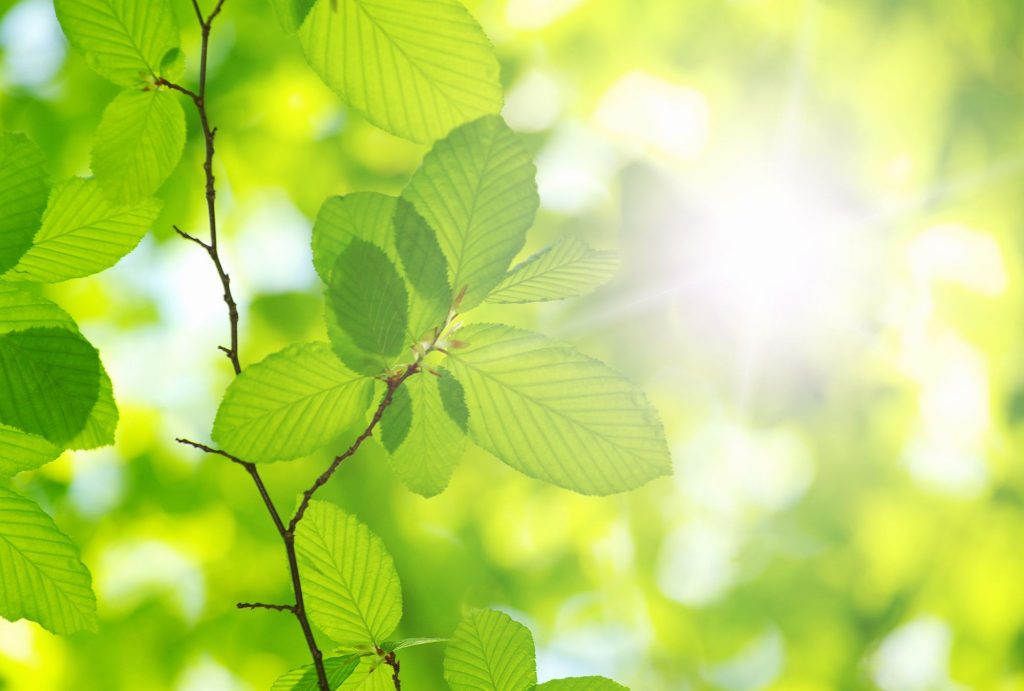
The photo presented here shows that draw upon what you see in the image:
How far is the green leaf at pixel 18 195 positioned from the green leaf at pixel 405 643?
0.21 metres

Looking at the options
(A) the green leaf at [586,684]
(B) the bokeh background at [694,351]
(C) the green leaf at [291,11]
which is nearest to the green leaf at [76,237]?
(C) the green leaf at [291,11]

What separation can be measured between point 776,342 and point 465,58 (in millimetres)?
2487

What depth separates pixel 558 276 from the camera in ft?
0.90

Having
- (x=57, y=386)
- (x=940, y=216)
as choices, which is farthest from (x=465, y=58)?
(x=940, y=216)

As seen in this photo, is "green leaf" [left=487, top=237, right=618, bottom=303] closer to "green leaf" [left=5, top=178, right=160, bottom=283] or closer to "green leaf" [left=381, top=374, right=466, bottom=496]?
"green leaf" [left=381, top=374, right=466, bottom=496]

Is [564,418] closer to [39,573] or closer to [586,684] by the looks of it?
[586,684]

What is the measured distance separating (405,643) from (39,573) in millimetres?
149

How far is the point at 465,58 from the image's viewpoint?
251 millimetres

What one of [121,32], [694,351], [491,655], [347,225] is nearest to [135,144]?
[121,32]

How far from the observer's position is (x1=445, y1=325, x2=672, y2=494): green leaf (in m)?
0.24

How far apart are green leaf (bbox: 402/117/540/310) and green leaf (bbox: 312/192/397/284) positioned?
10 millimetres

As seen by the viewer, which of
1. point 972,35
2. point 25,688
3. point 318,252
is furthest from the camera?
point 972,35

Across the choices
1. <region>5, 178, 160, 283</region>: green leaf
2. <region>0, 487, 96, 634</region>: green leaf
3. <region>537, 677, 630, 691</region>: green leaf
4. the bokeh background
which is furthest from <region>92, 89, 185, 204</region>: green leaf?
the bokeh background

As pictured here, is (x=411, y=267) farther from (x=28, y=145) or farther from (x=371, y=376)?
(x=28, y=145)
